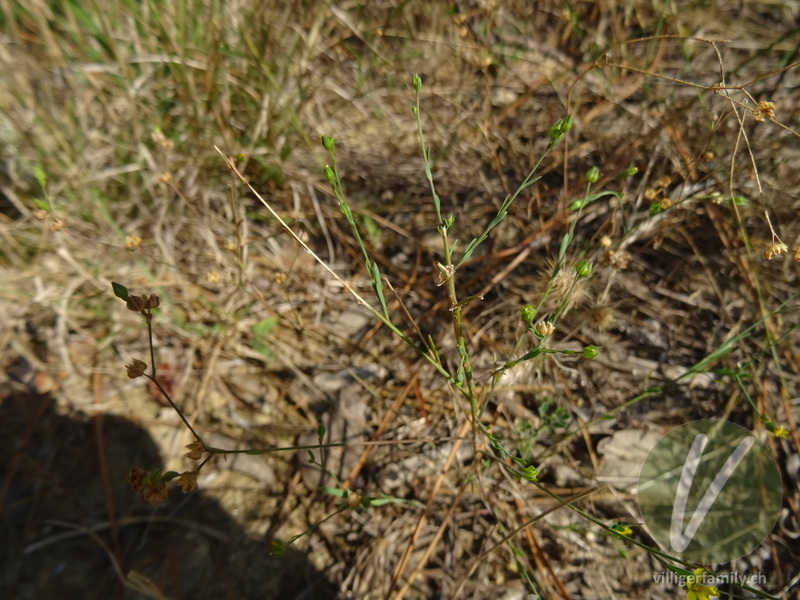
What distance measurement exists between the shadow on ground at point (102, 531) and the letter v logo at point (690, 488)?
104 cm

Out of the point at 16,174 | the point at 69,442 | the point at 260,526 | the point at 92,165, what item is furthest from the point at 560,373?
the point at 16,174

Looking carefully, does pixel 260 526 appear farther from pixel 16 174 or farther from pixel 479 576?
pixel 16 174

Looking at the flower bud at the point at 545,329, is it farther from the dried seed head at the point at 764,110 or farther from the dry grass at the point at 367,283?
the dried seed head at the point at 764,110

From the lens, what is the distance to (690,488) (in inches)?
58.0

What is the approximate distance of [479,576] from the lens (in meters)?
1.45

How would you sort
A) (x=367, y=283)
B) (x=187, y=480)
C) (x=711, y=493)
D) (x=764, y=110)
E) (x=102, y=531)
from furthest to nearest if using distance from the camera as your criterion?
1. (x=367, y=283)
2. (x=102, y=531)
3. (x=711, y=493)
4. (x=764, y=110)
5. (x=187, y=480)

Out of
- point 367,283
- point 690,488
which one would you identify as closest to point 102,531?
point 367,283

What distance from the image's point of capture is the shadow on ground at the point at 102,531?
60.2 inches

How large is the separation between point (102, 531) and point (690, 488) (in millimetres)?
1896

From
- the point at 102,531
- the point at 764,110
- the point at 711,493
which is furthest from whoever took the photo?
the point at 102,531

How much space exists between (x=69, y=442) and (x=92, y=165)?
1168mm

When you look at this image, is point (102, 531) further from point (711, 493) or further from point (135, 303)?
point (711, 493)

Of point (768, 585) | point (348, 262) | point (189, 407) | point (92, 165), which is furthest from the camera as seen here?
point (92, 165)

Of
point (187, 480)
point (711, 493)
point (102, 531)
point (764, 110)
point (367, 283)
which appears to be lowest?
point (102, 531)
